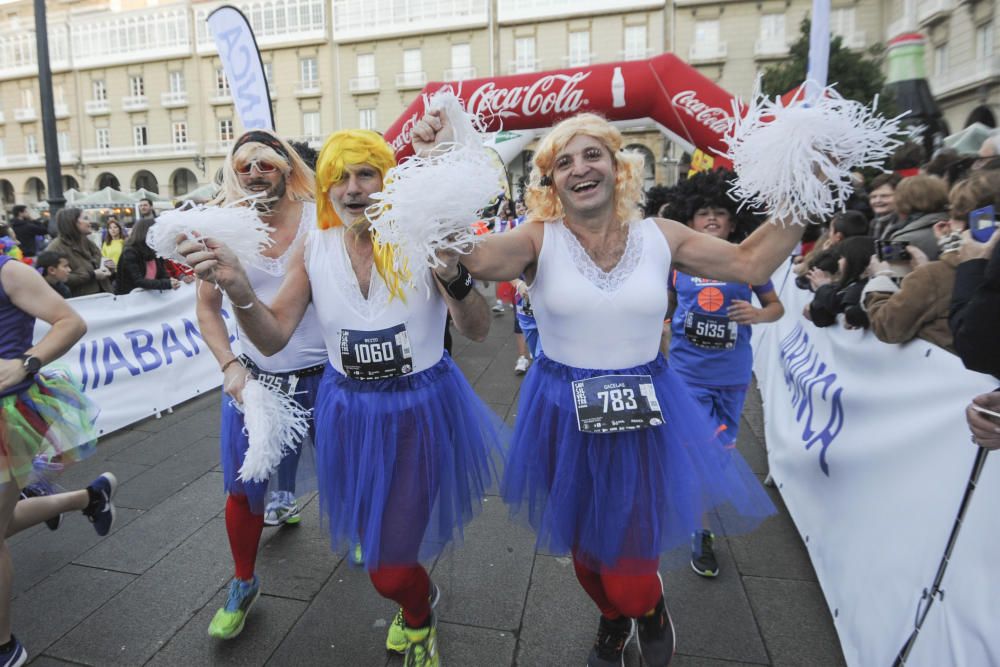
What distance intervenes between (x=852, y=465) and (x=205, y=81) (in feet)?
136

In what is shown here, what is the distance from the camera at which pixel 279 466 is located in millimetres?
2439

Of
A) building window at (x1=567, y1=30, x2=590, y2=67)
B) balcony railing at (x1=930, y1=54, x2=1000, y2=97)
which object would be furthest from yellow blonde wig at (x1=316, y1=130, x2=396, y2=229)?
building window at (x1=567, y1=30, x2=590, y2=67)

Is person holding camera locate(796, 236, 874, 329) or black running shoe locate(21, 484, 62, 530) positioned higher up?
person holding camera locate(796, 236, 874, 329)

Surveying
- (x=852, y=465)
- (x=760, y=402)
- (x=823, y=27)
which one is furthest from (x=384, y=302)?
(x=823, y=27)

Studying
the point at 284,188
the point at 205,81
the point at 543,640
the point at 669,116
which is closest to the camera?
the point at 543,640

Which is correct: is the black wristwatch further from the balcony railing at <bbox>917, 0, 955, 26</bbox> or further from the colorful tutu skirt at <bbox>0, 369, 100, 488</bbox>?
the balcony railing at <bbox>917, 0, 955, 26</bbox>

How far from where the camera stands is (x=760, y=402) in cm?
525

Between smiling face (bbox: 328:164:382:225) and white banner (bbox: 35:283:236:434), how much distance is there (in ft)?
11.4

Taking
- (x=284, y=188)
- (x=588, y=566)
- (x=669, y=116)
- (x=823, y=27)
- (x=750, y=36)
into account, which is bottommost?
(x=588, y=566)

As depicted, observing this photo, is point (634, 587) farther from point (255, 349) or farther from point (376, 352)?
point (255, 349)

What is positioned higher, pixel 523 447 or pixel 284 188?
pixel 284 188

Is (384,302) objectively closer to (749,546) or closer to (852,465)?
(852,465)

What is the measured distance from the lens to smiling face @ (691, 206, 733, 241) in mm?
3049

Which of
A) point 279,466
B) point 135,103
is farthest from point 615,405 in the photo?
point 135,103
